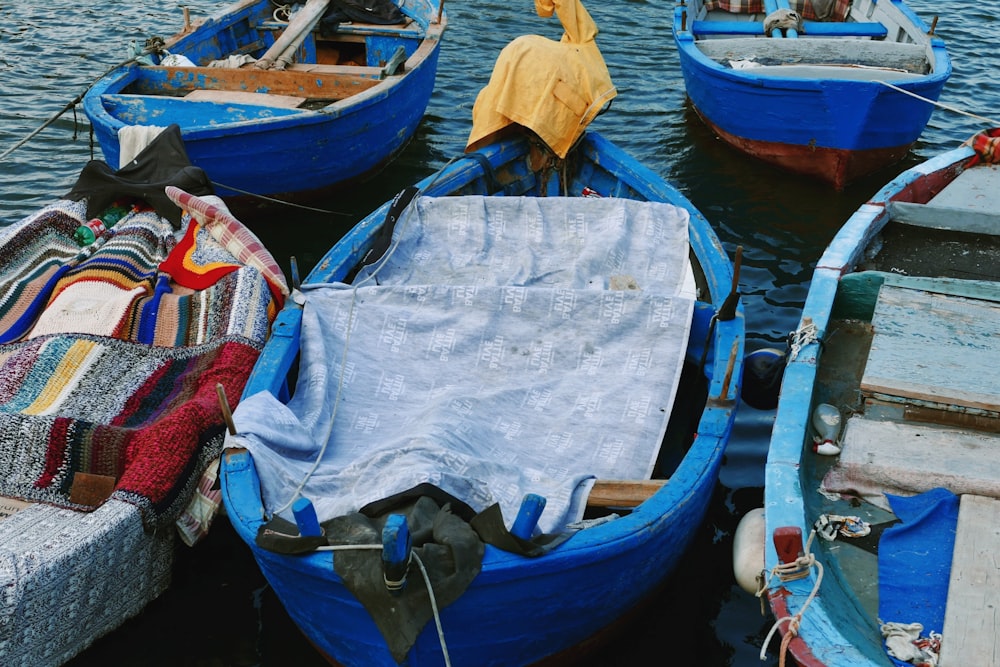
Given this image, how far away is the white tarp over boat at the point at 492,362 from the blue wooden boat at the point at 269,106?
191 centimetres

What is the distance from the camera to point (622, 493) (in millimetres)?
3855

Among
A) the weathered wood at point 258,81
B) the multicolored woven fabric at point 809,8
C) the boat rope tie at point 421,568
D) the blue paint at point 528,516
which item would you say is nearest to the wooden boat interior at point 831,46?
the multicolored woven fabric at point 809,8

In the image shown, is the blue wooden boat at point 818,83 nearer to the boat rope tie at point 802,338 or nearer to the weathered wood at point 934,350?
the weathered wood at point 934,350

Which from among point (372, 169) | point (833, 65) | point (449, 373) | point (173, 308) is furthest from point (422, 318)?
point (833, 65)

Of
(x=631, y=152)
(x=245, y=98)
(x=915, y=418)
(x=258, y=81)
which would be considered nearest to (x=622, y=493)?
(x=915, y=418)

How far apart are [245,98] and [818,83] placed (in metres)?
4.57

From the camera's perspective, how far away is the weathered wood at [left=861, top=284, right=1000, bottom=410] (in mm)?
3824

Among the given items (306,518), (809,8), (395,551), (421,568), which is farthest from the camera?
(809,8)

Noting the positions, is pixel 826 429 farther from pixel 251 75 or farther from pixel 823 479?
pixel 251 75

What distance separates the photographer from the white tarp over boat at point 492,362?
12.7ft


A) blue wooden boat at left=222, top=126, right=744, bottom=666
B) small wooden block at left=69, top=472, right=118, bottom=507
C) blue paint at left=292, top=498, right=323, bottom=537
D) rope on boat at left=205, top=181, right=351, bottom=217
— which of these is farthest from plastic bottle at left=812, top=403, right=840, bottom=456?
rope on boat at left=205, top=181, right=351, bottom=217

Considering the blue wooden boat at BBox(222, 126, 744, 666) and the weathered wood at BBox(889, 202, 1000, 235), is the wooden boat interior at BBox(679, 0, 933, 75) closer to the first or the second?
the weathered wood at BBox(889, 202, 1000, 235)

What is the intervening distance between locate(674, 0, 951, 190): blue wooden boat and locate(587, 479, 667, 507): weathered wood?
483 cm

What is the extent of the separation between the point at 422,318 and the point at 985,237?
3264mm
